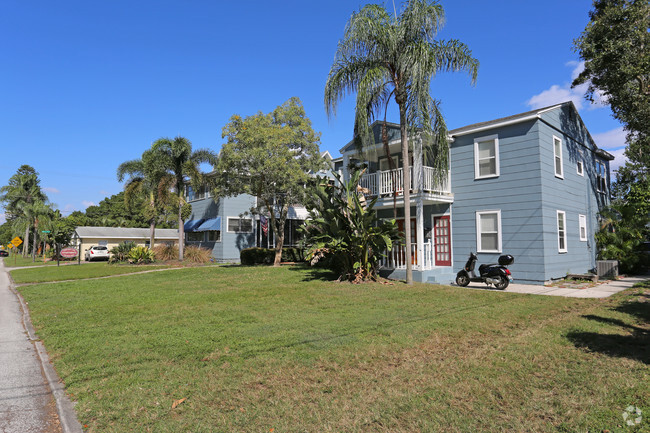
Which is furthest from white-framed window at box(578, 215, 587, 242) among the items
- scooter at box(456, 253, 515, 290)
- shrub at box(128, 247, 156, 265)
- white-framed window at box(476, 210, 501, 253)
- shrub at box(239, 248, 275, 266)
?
shrub at box(128, 247, 156, 265)

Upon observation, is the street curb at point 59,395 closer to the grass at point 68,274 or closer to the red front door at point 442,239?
the grass at point 68,274

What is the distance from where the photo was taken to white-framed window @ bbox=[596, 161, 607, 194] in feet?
64.5

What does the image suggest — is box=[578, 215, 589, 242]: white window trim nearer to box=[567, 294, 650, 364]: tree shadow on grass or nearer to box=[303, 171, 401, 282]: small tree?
box=[303, 171, 401, 282]: small tree

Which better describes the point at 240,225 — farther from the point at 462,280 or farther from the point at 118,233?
the point at 118,233

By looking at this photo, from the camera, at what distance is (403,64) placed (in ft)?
40.0

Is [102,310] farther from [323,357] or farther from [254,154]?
[254,154]

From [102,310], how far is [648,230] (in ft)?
69.9

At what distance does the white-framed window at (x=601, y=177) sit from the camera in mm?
19672

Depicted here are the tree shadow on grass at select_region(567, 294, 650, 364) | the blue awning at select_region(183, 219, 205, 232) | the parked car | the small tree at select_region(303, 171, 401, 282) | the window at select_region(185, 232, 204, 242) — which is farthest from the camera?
the parked car

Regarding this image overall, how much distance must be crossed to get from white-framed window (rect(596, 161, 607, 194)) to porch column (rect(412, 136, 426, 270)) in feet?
35.2

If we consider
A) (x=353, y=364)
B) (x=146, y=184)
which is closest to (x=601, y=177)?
(x=353, y=364)

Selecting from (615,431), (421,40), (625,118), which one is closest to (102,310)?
(615,431)

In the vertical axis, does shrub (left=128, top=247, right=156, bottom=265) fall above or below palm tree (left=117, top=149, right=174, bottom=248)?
below

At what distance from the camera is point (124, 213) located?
5850cm
